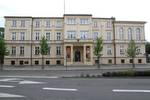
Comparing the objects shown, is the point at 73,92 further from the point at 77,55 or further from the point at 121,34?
the point at 121,34

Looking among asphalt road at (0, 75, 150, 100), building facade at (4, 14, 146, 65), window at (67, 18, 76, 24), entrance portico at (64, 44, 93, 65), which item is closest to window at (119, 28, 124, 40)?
building facade at (4, 14, 146, 65)

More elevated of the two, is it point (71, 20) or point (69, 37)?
point (71, 20)

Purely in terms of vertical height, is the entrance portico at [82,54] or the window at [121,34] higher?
the window at [121,34]

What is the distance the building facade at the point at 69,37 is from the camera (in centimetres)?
6247

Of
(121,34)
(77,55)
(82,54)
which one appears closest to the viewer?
(82,54)

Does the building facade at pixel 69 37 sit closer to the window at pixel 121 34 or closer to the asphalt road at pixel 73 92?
the window at pixel 121 34

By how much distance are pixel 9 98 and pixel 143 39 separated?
62.1 meters

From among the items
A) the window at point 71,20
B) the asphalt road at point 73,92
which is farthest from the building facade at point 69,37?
the asphalt road at point 73,92

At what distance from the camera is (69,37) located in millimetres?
62719

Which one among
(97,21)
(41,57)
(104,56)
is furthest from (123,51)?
(41,57)

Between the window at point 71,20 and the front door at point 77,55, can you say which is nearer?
the window at point 71,20

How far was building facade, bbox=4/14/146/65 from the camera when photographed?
62.5 meters

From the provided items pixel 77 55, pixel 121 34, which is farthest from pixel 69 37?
pixel 121 34

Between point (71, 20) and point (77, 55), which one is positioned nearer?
point (71, 20)
